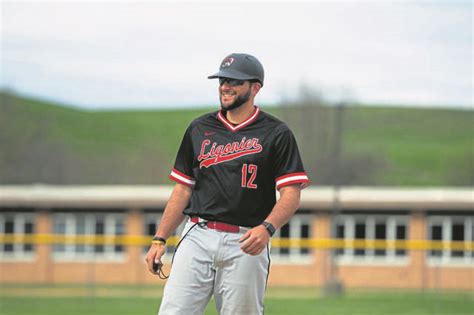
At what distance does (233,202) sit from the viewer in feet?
19.0

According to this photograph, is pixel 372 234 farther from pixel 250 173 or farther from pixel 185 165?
A: pixel 250 173

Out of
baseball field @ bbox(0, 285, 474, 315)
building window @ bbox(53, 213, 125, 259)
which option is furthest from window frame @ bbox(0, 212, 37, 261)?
baseball field @ bbox(0, 285, 474, 315)

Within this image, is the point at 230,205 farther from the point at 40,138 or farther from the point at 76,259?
the point at 40,138

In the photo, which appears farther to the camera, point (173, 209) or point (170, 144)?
point (170, 144)

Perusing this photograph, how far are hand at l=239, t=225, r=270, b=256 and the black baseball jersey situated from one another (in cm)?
22

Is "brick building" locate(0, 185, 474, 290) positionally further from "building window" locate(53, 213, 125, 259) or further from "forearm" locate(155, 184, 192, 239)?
"forearm" locate(155, 184, 192, 239)

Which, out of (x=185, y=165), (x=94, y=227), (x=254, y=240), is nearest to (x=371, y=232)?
(x=94, y=227)

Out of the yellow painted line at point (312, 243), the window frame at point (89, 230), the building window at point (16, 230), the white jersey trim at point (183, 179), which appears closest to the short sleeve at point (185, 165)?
the white jersey trim at point (183, 179)

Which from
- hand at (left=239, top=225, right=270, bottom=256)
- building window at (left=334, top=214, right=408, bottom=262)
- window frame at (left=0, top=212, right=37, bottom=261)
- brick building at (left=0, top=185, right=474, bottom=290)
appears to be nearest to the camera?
hand at (left=239, top=225, right=270, bottom=256)

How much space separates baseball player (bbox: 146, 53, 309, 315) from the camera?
5.73 metres

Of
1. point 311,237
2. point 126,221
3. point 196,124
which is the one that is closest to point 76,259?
point 126,221

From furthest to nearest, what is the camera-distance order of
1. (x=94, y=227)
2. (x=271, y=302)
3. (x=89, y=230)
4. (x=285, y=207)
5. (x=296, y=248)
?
(x=89, y=230), (x=94, y=227), (x=296, y=248), (x=271, y=302), (x=285, y=207)

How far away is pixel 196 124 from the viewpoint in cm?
603

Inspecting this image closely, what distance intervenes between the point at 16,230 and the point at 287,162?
37065 mm
